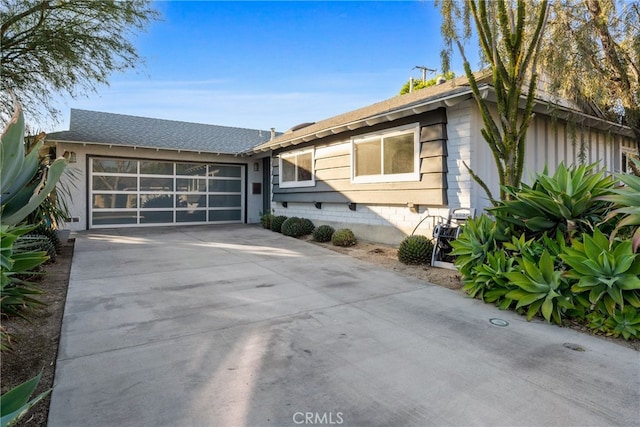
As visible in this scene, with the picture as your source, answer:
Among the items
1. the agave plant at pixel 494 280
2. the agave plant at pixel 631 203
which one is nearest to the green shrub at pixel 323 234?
the agave plant at pixel 494 280

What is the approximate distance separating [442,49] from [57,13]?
353 inches

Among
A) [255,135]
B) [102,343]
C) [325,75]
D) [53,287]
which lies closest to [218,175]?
[255,135]

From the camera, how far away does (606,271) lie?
3.40 meters

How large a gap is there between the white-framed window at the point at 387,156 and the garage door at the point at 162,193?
22.1 ft

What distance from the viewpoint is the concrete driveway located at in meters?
2.18

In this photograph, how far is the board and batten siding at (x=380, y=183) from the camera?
703 centimetres

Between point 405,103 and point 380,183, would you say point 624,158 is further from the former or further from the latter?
point 380,183

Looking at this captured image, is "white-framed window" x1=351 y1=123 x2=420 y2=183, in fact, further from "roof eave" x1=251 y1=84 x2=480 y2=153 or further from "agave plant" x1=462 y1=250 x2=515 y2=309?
"agave plant" x1=462 y1=250 x2=515 y2=309

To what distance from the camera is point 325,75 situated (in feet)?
33.8

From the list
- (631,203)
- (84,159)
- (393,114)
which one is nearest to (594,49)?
(393,114)

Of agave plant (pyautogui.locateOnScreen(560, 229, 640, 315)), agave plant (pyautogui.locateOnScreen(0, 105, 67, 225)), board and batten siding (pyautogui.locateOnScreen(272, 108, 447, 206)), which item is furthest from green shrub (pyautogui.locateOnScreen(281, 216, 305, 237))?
agave plant (pyautogui.locateOnScreen(0, 105, 67, 225))

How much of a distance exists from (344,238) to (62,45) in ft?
27.1

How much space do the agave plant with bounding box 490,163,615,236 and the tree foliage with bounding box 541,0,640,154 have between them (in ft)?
10.9

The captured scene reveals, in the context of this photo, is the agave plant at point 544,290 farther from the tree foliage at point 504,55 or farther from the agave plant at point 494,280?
the tree foliage at point 504,55
